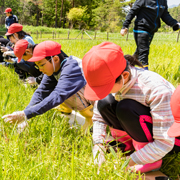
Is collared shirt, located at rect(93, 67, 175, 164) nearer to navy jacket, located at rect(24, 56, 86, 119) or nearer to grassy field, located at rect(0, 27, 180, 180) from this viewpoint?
grassy field, located at rect(0, 27, 180, 180)

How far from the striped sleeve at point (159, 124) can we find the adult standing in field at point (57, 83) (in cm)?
69

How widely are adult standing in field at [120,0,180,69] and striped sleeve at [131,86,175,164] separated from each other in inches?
62.7

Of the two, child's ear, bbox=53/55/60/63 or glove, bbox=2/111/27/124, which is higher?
child's ear, bbox=53/55/60/63

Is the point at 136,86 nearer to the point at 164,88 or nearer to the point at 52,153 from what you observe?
the point at 164,88

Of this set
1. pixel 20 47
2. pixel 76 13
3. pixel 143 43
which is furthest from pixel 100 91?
pixel 76 13

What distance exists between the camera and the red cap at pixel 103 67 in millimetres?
970

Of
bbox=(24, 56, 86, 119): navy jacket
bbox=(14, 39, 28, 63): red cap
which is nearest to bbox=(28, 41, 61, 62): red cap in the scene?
bbox=(24, 56, 86, 119): navy jacket

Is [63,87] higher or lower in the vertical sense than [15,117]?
higher

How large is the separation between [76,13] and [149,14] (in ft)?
107

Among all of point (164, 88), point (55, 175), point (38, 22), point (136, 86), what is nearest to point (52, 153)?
point (55, 175)

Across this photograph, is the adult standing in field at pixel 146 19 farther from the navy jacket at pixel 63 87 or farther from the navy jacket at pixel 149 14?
the navy jacket at pixel 63 87

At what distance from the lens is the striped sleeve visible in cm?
103

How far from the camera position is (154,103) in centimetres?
107

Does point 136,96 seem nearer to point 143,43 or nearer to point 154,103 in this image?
point 154,103
